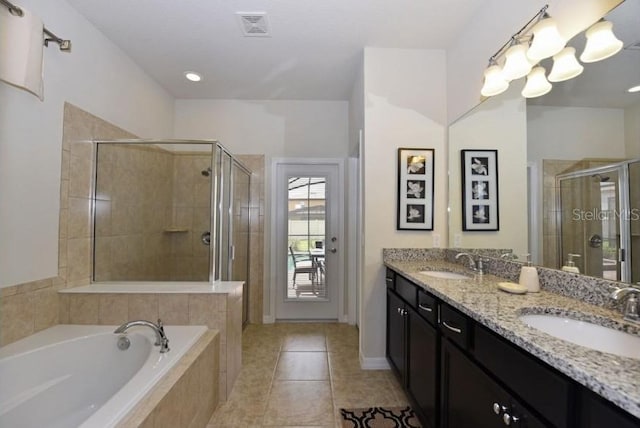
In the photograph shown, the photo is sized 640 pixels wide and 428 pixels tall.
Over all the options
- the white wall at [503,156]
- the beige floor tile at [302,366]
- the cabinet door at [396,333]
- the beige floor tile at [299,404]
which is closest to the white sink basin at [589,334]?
the white wall at [503,156]

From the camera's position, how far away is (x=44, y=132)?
171 centimetres

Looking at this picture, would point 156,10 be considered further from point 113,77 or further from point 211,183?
point 211,183

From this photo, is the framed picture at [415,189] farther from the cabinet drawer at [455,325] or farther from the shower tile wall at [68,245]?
the shower tile wall at [68,245]

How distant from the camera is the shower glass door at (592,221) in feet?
3.59

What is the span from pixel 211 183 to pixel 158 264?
38.2 inches

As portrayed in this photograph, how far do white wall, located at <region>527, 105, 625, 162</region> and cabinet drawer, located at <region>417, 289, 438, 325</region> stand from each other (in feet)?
2.87

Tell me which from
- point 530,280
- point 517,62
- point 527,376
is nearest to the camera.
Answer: point 527,376

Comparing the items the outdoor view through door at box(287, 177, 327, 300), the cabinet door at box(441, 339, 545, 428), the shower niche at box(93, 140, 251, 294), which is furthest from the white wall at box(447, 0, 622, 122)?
the shower niche at box(93, 140, 251, 294)

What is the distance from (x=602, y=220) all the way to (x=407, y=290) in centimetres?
100

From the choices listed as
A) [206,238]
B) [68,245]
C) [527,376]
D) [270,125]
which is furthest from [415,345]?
[270,125]

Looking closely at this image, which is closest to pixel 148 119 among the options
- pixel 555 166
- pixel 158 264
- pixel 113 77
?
pixel 113 77

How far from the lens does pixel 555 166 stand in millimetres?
1363

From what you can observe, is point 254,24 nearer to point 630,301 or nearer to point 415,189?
point 415,189

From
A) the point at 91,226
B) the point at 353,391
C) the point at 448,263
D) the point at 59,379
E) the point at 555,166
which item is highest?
the point at 555,166
